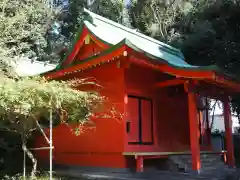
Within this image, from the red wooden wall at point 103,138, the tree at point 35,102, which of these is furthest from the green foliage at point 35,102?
the red wooden wall at point 103,138

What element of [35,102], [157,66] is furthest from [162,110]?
[35,102]

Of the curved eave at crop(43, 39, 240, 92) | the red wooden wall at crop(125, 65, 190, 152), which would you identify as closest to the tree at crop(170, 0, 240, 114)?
the red wooden wall at crop(125, 65, 190, 152)

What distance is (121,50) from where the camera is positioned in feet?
26.1

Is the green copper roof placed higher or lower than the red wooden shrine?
higher

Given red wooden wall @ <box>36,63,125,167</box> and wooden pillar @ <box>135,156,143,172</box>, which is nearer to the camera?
wooden pillar @ <box>135,156,143,172</box>

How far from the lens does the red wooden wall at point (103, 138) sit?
8.88 m

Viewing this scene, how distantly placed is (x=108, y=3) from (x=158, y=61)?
17.8 meters

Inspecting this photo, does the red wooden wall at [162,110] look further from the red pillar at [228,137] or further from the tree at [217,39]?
the tree at [217,39]

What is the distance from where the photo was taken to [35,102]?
6.88 metres

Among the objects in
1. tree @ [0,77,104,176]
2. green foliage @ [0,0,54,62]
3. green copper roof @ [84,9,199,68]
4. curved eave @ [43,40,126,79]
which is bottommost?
tree @ [0,77,104,176]

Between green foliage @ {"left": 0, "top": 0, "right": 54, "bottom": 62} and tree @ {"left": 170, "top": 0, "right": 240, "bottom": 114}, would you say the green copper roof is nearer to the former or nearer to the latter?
tree @ {"left": 170, "top": 0, "right": 240, "bottom": 114}

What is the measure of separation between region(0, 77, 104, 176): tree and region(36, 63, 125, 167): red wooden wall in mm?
1022

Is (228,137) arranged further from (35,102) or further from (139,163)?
(35,102)

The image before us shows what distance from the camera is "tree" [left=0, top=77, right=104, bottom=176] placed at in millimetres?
6699
